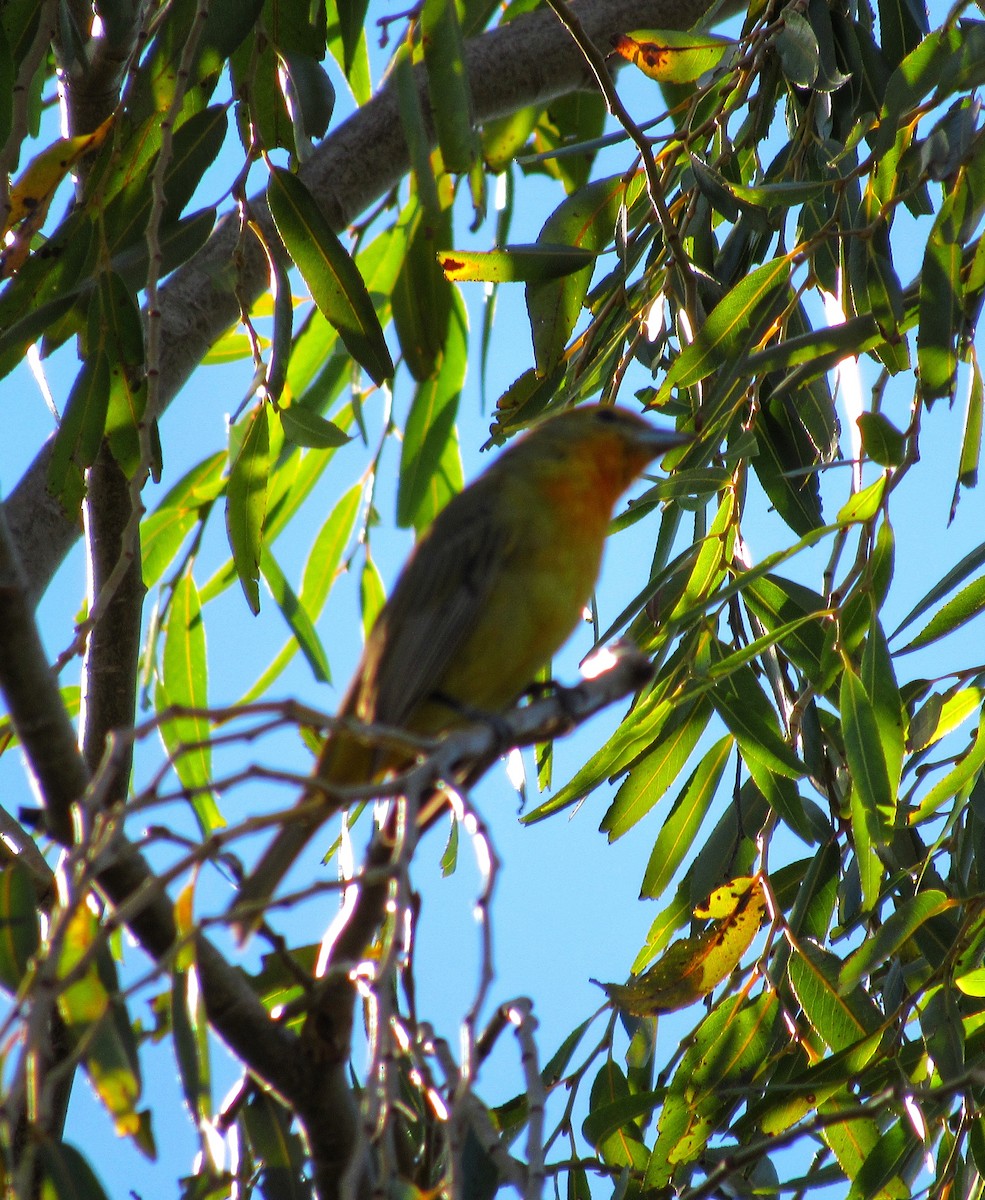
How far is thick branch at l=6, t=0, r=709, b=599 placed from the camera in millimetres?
3766

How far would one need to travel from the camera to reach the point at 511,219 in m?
4.96

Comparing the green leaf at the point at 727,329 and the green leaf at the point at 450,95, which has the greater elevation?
the green leaf at the point at 450,95

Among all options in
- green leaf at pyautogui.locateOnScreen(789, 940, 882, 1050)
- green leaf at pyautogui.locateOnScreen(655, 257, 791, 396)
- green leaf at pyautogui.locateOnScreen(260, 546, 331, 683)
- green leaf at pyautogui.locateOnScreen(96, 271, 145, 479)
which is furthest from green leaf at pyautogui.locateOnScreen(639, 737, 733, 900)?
green leaf at pyautogui.locateOnScreen(96, 271, 145, 479)

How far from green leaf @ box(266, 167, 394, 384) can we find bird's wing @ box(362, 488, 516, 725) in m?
0.42

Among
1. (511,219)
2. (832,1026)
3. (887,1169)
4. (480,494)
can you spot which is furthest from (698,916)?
(511,219)

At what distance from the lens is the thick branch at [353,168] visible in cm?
377

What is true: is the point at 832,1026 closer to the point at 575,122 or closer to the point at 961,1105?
the point at 961,1105

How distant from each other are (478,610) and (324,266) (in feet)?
3.07

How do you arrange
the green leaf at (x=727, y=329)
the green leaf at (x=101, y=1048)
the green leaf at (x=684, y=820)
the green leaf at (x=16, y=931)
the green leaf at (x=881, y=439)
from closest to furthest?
the green leaf at (x=101, y=1048), the green leaf at (x=16, y=931), the green leaf at (x=881, y=439), the green leaf at (x=727, y=329), the green leaf at (x=684, y=820)

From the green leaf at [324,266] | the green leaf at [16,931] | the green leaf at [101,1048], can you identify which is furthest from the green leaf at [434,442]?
the green leaf at [101,1048]

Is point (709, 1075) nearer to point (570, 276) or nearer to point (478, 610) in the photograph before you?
point (478, 610)

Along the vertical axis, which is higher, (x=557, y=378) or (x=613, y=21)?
(x=613, y=21)

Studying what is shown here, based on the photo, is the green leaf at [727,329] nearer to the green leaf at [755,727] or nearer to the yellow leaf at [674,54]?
the yellow leaf at [674,54]

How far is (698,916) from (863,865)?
0.53 m
